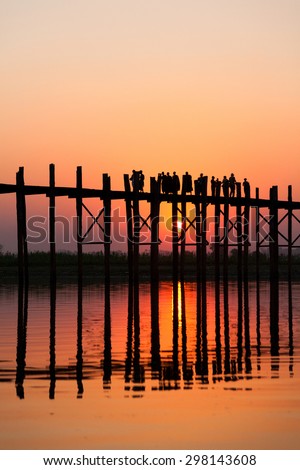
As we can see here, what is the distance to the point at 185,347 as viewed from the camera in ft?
44.5

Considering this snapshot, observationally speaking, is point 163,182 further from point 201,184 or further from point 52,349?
point 52,349

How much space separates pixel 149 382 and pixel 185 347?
352 cm

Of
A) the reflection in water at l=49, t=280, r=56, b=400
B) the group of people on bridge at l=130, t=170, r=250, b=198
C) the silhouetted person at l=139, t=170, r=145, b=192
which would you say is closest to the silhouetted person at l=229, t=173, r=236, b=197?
the group of people on bridge at l=130, t=170, r=250, b=198

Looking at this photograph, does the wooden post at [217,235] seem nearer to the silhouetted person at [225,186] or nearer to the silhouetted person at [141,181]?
the silhouetted person at [225,186]

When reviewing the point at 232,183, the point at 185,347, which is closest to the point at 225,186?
the point at 232,183

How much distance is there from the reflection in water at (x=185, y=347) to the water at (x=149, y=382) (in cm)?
1

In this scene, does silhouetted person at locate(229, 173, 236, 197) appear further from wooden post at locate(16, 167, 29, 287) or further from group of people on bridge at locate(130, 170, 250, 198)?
wooden post at locate(16, 167, 29, 287)

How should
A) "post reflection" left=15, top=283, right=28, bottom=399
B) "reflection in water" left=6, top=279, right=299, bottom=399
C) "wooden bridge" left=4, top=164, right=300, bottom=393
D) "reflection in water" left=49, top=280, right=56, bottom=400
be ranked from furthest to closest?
"wooden bridge" left=4, top=164, right=300, bottom=393
"reflection in water" left=6, top=279, right=299, bottom=399
"post reflection" left=15, top=283, right=28, bottom=399
"reflection in water" left=49, top=280, right=56, bottom=400

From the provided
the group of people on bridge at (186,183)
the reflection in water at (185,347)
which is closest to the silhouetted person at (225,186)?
the group of people on bridge at (186,183)

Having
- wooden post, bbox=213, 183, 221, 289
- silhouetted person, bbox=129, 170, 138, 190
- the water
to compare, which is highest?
silhouetted person, bbox=129, 170, 138, 190

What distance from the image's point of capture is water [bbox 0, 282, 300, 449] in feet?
25.0

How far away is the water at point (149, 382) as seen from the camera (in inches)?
300

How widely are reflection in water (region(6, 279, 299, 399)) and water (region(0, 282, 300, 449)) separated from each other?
0.01m

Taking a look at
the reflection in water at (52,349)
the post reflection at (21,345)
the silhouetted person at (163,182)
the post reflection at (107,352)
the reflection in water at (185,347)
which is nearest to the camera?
the reflection in water at (52,349)
